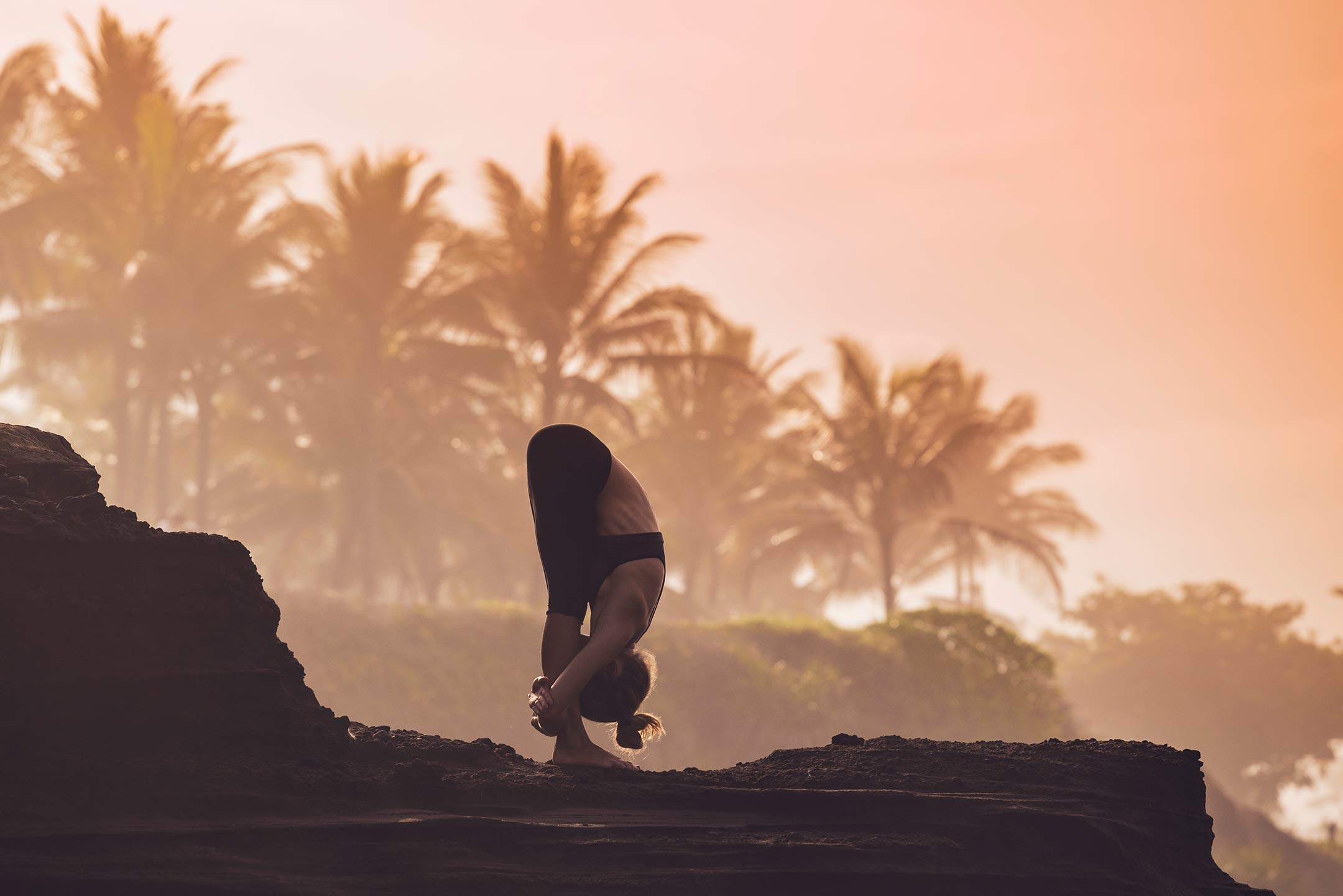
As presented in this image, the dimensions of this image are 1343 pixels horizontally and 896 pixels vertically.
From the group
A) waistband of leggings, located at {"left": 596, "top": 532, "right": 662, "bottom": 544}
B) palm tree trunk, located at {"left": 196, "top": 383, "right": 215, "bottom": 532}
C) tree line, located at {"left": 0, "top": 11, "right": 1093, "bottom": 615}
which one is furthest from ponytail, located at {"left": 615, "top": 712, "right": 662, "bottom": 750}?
palm tree trunk, located at {"left": 196, "top": 383, "right": 215, "bottom": 532}

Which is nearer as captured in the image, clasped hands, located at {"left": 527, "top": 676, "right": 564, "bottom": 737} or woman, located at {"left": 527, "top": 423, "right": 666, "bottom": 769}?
clasped hands, located at {"left": 527, "top": 676, "right": 564, "bottom": 737}

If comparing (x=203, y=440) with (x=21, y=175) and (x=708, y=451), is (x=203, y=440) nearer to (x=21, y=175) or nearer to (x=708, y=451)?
(x=21, y=175)

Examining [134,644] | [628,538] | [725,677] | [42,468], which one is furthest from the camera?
[725,677]

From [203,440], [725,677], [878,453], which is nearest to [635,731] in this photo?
[725,677]

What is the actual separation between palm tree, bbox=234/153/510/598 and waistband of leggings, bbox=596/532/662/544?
2004cm

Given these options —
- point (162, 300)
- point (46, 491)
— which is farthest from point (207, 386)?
point (46, 491)

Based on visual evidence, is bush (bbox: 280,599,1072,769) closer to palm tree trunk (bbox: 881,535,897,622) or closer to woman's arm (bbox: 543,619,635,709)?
palm tree trunk (bbox: 881,535,897,622)

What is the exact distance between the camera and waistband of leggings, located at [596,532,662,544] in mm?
3742

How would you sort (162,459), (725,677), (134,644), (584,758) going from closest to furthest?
(134,644), (584,758), (725,677), (162,459)

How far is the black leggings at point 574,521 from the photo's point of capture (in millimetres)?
3707

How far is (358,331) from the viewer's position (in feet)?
82.3

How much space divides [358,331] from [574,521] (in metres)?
22.4

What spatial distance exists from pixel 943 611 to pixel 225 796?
2012 cm

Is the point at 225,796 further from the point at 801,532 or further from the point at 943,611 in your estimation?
the point at 801,532
